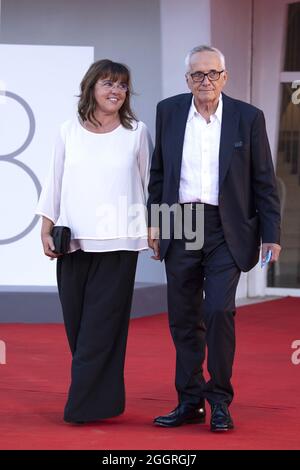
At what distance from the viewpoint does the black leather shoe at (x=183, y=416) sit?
503 cm

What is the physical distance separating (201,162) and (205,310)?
669 mm

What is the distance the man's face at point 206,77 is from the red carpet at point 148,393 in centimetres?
152

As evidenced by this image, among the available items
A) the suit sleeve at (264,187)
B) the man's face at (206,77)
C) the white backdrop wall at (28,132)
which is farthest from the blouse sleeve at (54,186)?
the white backdrop wall at (28,132)

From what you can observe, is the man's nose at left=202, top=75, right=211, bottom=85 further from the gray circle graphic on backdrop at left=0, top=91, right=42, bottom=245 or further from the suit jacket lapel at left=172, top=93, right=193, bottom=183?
the gray circle graphic on backdrop at left=0, top=91, right=42, bottom=245

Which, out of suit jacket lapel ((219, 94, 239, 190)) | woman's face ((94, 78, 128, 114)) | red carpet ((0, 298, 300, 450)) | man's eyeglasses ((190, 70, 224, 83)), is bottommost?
red carpet ((0, 298, 300, 450))

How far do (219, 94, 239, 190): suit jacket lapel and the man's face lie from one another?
0.10m

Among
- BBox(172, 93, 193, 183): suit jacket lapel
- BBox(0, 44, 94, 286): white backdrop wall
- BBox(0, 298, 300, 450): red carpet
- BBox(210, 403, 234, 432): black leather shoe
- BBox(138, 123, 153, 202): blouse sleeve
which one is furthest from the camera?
BBox(0, 44, 94, 286): white backdrop wall

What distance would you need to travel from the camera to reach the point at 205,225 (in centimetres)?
496

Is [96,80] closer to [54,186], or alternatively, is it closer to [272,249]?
[54,186]

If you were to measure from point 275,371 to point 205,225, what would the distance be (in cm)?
199

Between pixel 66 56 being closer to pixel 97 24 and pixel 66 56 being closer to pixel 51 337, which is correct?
pixel 97 24

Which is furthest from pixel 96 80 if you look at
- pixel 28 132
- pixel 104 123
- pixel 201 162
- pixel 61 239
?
pixel 28 132

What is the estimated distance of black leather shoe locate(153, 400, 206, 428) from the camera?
5.03 meters

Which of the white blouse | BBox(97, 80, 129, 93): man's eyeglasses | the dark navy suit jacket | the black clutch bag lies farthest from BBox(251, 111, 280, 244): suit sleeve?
A: the black clutch bag
